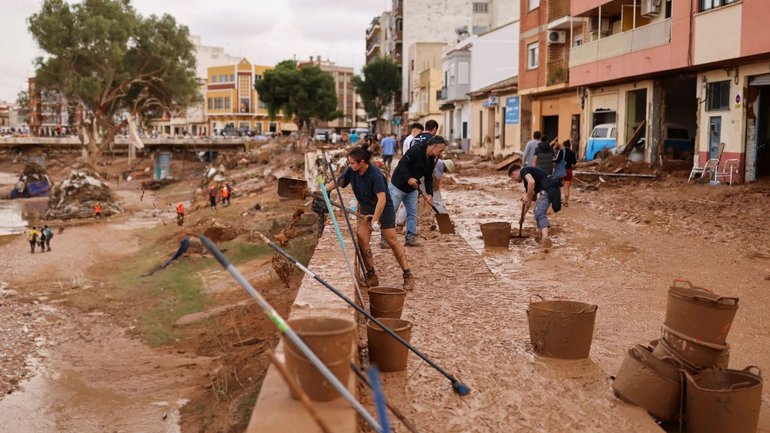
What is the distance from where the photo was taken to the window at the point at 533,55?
3222 centimetres

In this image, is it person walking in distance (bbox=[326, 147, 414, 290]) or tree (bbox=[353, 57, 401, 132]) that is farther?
tree (bbox=[353, 57, 401, 132])

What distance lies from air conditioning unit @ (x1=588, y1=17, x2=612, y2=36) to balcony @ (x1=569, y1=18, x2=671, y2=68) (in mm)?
1094

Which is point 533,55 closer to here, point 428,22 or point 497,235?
point 497,235

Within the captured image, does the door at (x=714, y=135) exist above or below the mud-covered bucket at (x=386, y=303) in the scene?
above

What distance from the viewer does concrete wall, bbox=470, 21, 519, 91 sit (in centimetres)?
4250

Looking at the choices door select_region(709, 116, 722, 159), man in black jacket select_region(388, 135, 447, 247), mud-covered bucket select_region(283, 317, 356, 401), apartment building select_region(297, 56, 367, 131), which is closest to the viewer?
mud-covered bucket select_region(283, 317, 356, 401)

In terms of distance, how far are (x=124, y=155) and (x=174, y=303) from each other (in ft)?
236

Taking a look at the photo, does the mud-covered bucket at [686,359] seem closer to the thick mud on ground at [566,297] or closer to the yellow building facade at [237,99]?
the thick mud on ground at [566,297]

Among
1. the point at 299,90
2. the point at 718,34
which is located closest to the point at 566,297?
the point at 718,34

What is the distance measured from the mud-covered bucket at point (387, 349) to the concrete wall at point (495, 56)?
38364 millimetres

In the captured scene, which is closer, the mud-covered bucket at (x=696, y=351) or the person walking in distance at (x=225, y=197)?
the mud-covered bucket at (x=696, y=351)

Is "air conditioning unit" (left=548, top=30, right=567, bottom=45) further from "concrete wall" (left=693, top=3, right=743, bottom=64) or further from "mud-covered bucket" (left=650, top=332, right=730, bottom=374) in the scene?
"mud-covered bucket" (left=650, top=332, right=730, bottom=374)

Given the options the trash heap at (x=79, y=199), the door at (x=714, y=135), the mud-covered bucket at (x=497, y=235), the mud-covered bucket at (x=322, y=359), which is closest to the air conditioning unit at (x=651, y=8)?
the door at (x=714, y=135)

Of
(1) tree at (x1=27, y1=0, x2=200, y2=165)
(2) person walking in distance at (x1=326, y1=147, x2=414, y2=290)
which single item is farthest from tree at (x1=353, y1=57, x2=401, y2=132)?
(2) person walking in distance at (x1=326, y1=147, x2=414, y2=290)
